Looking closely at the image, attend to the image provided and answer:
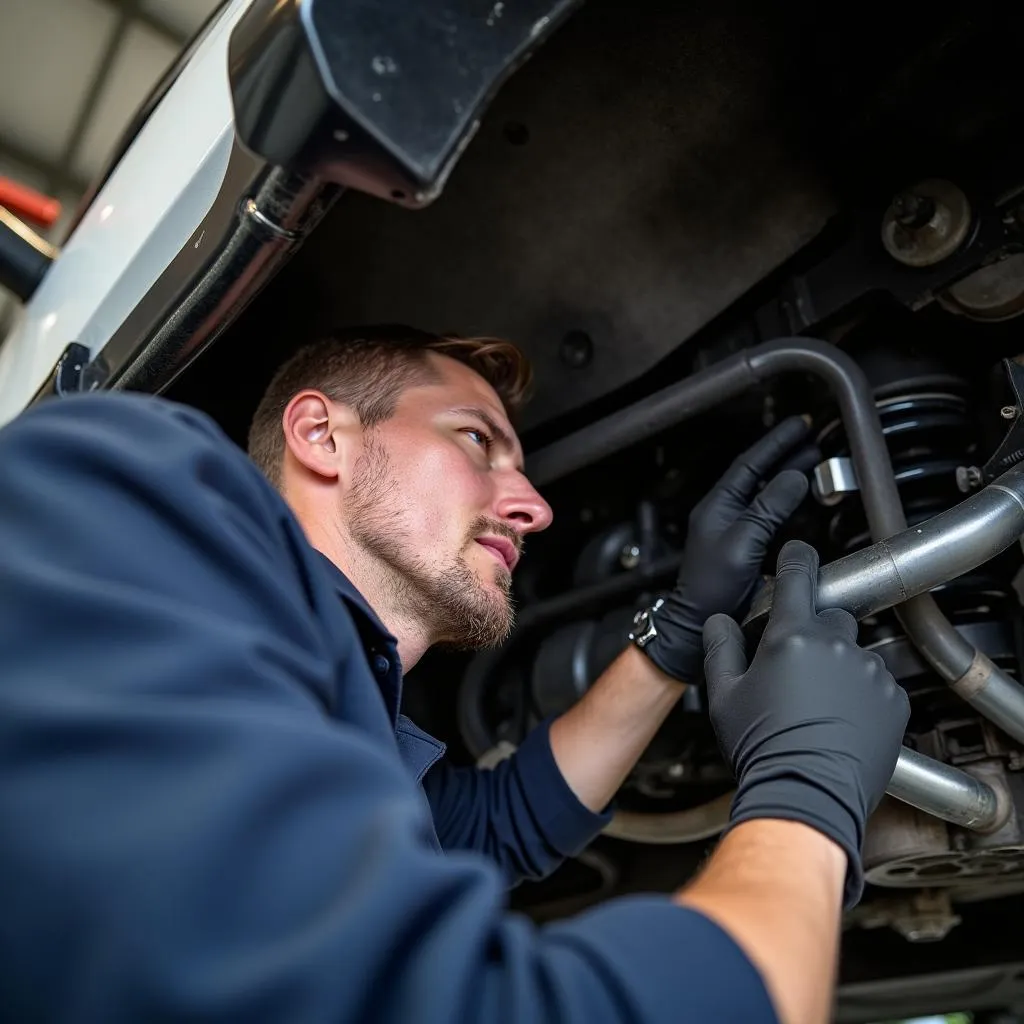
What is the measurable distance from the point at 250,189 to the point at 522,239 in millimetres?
454

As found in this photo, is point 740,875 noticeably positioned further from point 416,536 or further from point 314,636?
point 416,536

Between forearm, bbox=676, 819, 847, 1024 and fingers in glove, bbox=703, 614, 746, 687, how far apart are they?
25 centimetres

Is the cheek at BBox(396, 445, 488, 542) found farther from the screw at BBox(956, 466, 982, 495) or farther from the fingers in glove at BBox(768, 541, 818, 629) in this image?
the screw at BBox(956, 466, 982, 495)

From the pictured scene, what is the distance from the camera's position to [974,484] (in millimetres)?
912

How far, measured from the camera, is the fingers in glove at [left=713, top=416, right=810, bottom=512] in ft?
3.53

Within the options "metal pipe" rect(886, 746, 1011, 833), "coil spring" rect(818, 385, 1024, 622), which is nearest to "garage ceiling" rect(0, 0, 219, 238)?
"coil spring" rect(818, 385, 1024, 622)

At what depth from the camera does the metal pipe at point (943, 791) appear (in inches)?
33.0

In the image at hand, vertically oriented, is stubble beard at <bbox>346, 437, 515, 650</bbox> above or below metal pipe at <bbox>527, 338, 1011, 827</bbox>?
below

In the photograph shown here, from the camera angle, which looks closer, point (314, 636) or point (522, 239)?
point (314, 636)

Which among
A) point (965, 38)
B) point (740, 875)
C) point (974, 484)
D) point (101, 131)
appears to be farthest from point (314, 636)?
point (101, 131)

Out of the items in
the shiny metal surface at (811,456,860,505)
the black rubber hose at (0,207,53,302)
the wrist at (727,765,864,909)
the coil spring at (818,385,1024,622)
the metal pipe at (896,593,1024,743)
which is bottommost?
the black rubber hose at (0,207,53,302)

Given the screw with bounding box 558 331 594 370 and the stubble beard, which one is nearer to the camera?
the stubble beard

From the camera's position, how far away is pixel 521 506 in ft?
3.53

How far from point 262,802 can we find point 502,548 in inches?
25.9
